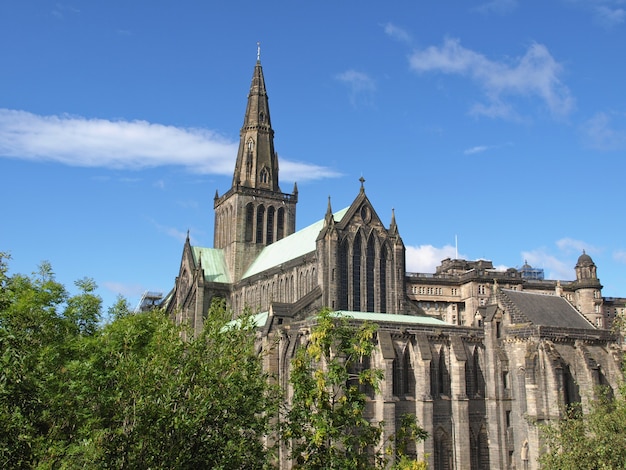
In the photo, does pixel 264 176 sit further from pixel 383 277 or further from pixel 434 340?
pixel 434 340

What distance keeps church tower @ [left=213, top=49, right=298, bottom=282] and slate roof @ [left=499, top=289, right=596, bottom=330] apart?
1609 inches

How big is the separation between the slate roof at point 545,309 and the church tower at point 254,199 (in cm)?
4086

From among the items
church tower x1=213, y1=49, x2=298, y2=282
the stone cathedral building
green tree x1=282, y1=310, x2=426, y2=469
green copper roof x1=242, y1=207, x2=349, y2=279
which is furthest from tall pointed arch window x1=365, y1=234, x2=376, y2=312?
green tree x1=282, y1=310, x2=426, y2=469

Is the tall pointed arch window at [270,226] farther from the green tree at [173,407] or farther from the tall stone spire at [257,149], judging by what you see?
the green tree at [173,407]

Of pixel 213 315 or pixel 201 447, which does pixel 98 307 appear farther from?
pixel 201 447

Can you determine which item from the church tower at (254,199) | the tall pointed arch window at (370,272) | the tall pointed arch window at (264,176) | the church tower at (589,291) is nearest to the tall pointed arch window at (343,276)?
the tall pointed arch window at (370,272)

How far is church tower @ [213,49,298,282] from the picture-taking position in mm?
97188

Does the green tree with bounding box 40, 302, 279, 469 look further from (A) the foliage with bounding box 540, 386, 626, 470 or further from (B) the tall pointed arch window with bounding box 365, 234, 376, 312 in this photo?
(B) the tall pointed arch window with bounding box 365, 234, 376, 312

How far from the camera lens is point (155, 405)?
72.9ft

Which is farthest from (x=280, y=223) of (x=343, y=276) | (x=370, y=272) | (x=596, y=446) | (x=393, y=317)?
(x=596, y=446)

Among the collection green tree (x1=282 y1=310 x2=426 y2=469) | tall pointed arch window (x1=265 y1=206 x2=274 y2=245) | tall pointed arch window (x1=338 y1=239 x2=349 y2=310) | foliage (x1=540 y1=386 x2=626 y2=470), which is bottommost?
foliage (x1=540 y1=386 x2=626 y2=470)

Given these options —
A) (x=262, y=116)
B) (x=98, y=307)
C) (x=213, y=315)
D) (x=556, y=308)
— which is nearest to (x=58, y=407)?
(x=213, y=315)

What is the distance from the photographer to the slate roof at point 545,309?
6588 centimetres

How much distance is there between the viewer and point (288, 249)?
8631 cm
